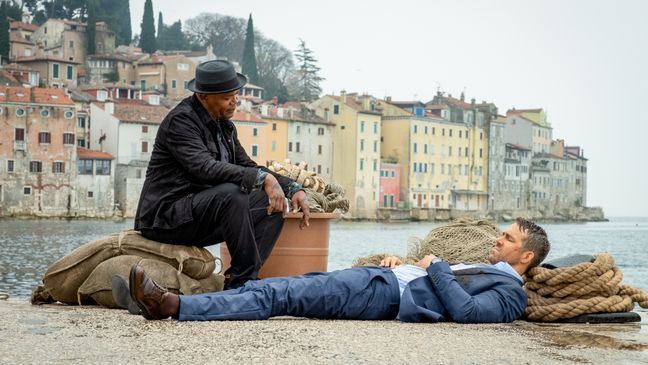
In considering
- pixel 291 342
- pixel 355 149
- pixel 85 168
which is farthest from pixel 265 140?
pixel 291 342

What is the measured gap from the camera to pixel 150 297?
169 inches

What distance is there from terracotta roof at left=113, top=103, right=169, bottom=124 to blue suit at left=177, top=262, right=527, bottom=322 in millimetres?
62053

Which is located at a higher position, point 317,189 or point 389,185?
point 317,189

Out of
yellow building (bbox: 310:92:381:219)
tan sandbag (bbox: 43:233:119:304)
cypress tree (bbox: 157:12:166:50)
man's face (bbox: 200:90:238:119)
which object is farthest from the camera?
cypress tree (bbox: 157:12:166:50)

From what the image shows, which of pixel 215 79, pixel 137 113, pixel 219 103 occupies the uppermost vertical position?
pixel 137 113

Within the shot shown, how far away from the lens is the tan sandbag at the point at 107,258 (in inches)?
217

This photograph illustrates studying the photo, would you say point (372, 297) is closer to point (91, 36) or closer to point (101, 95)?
point (101, 95)

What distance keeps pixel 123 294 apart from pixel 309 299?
0.78m

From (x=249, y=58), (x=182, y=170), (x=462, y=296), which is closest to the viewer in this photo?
(x=462, y=296)

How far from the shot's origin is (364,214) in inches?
3174

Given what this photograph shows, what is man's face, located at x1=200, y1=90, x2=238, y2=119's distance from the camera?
17.9ft

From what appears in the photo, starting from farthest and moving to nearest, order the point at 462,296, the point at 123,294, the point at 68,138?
the point at 68,138 < the point at 462,296 < the point at 123,294

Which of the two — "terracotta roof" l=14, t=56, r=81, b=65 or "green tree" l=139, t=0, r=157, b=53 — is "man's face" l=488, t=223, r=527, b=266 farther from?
"green tree" l=139, t=0, r=157, b=53

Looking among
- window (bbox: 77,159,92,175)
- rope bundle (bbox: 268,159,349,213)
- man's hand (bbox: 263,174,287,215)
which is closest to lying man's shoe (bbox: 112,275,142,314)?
man's hand (bbox: 263,174,287,215)
